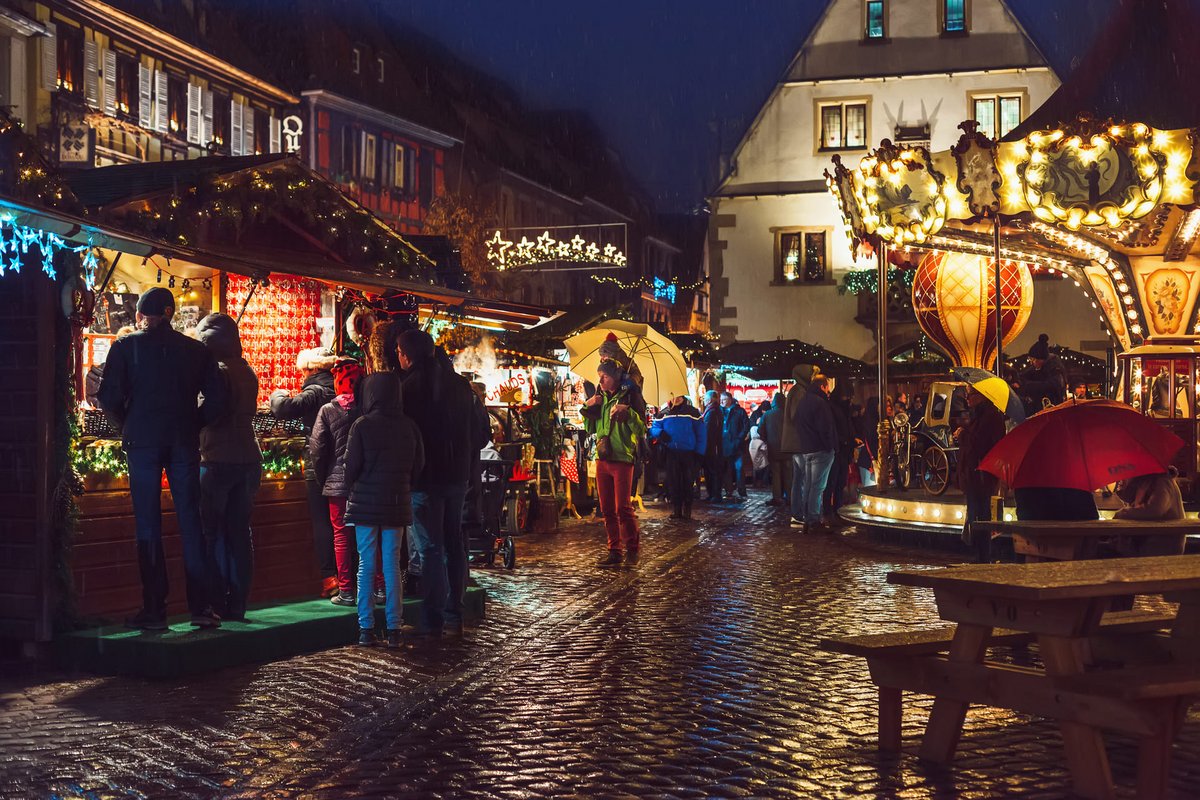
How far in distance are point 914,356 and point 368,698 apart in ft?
109

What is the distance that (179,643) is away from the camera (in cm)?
885

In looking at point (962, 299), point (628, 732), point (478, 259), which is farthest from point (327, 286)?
point (478, 259)

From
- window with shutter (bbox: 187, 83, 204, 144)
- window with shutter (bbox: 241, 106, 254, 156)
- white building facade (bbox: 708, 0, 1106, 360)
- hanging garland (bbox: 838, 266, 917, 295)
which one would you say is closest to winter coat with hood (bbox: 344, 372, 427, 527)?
window with shutter (bbox: 187, 83, 204, 144)

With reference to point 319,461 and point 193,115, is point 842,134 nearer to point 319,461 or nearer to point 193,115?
point 193,115

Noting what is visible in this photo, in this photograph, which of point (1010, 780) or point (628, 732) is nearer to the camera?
point (1010, 780)

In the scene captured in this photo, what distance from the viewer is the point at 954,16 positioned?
126 feet

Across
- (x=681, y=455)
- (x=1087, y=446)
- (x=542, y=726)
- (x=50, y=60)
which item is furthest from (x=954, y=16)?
(x=542, y=726)

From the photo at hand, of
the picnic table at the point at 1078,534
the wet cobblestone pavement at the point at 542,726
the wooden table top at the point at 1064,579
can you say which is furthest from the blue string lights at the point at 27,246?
the picnic table at the point at 1078,534

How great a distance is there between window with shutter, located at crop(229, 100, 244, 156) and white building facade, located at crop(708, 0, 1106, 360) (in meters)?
12.0

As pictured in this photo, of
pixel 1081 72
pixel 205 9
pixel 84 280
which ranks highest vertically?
pixel 205 9

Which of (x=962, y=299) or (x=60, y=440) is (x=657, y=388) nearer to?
(x=962, y=299)

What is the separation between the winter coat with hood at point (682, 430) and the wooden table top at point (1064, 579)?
14759mm

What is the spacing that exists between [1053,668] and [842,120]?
3411cm

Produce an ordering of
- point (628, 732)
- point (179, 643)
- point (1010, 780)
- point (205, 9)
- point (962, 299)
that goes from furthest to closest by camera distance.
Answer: point (205, 9) < point (962, 299) < point (179, 643) < point (628, 732) < point (1010, 780)
